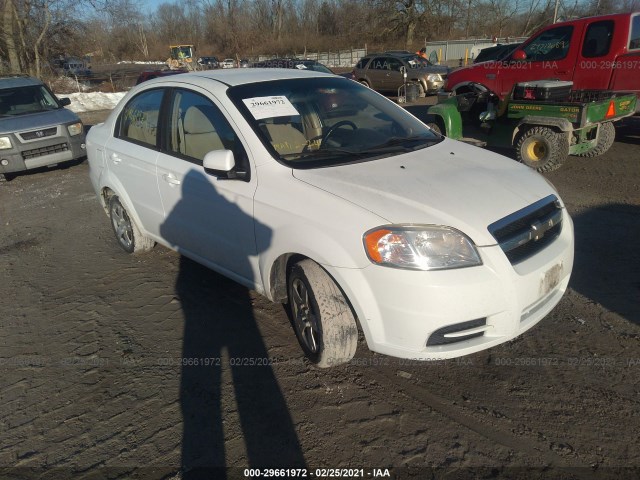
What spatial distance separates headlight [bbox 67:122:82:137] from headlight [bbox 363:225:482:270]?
8.34 meters

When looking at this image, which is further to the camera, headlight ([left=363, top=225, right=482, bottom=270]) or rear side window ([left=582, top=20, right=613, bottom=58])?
rear side window ([left=582, top=20, right=613, bottom=58])

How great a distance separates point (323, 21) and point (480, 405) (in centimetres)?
6232

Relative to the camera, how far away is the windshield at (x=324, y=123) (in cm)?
307

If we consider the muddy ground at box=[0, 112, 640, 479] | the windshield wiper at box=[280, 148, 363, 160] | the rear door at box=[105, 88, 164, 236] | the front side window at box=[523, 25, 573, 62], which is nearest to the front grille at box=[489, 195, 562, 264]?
the muddy ground at box=[0, 112, 640, 479]

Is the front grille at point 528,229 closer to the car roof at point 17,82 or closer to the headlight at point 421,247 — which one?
the headlight at point 421,247

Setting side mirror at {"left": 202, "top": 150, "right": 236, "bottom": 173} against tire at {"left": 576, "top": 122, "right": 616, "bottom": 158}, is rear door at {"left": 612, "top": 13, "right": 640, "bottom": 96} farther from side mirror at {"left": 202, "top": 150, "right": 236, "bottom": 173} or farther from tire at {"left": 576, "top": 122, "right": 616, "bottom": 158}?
side mirror at {"left": 202, "top": 150, "right": 236, "bottom": 173}

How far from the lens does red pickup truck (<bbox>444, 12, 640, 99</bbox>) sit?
294 inches

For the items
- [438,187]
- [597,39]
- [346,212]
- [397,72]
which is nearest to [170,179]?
[346,212]

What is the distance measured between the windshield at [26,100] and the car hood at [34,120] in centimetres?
29

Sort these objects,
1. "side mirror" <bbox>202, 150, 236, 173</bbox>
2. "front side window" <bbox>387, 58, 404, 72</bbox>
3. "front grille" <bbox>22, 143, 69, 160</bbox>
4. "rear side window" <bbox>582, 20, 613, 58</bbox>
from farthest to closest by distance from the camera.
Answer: "front side window" <bbox>387, 58, 404, 72</bbox>
"front grille" <bbox>22, 143, 69, 160</bbox>
"rear side window" <bbox>582, 20, 613, 58</bbox>
"side mirror" <bbox>202, 150, 236, 173</bbox>

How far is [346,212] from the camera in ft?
8.10

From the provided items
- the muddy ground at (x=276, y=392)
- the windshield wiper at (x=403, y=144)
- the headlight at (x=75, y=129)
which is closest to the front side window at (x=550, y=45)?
the muddy ground at (x=276, y=392)

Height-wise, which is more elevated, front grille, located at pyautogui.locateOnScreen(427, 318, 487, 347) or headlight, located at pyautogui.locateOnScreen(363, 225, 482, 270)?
headlight, located at pyautogui.locateOnScreen(363, 225, 482, 270)

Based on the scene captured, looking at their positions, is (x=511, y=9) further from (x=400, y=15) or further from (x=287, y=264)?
(x=287, y=264)
